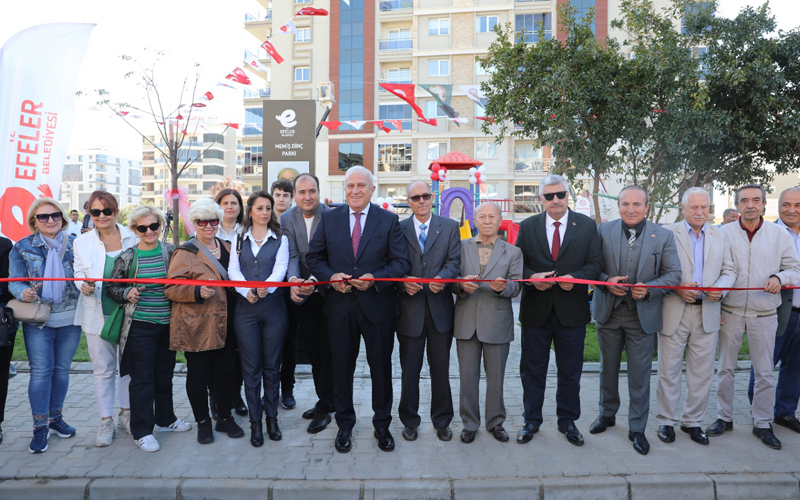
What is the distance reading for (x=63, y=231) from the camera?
4.89 metres

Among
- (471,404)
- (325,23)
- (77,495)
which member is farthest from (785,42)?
(325,23)

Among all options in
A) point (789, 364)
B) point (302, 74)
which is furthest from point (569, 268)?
point (302, 74)

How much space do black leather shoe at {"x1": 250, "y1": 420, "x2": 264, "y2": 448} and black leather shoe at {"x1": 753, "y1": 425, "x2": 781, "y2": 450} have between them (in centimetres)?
428

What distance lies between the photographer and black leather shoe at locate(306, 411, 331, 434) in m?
5.00

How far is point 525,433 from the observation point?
187 inches

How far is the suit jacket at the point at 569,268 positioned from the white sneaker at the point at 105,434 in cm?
368

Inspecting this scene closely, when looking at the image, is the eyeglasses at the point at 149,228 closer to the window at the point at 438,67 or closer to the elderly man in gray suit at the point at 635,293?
the elderly man in gray suit at the point at 635,293

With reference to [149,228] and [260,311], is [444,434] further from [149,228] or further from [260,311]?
[149,228]

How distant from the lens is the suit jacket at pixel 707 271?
4836mm

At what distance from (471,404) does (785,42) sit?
9.89 meters

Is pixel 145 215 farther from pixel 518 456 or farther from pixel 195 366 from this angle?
pixel 518 456

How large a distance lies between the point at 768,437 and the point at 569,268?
221 cm

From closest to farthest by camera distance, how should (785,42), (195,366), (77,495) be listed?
(77,495)
(195,366)
(785,42)

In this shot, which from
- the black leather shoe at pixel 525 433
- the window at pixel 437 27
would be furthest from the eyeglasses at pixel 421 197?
the window at pixel 437 27
